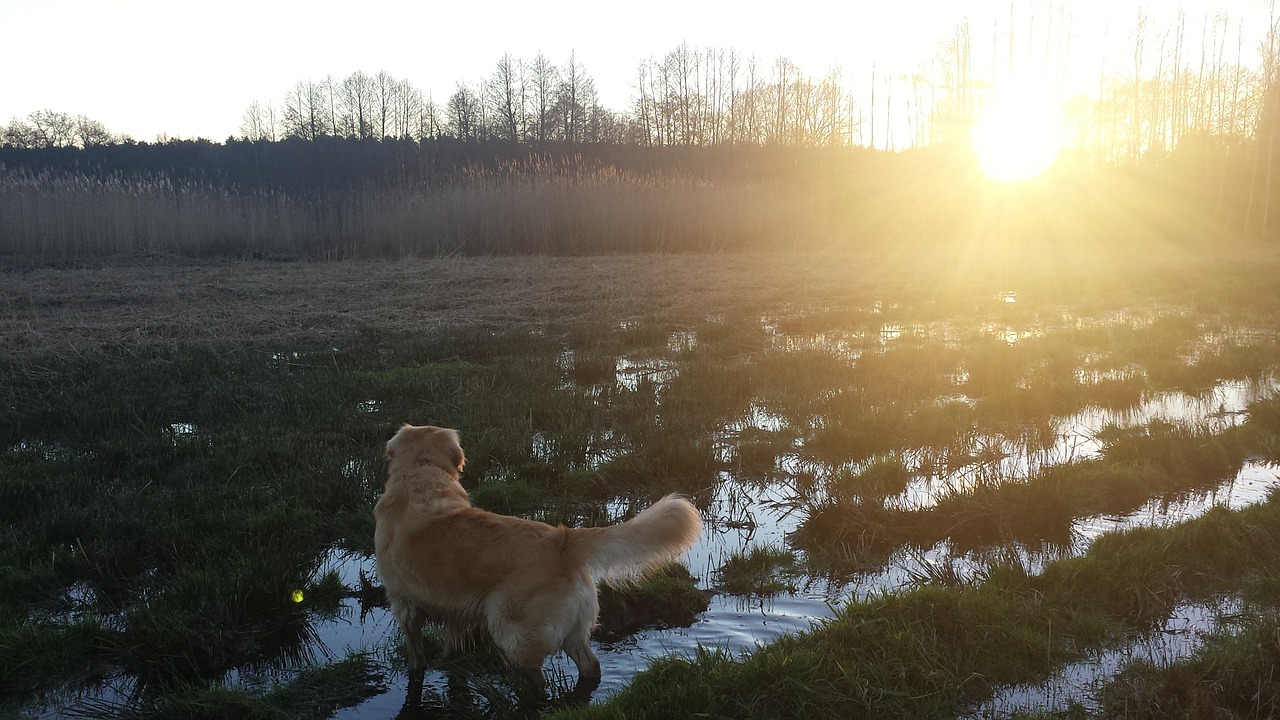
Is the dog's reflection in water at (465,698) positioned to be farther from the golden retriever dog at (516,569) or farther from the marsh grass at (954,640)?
the marsh grass at (954,640)

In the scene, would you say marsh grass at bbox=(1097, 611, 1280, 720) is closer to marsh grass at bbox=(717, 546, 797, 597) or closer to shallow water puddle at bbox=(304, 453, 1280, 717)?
shallow water puddle at bbox=(304, 453, 1280, 717)

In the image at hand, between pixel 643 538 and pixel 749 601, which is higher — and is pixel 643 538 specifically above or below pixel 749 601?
above

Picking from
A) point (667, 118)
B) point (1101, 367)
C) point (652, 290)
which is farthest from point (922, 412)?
point (667, 118)

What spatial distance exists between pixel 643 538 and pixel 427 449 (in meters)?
1.15

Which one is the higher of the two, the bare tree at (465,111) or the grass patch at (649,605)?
the bare tree at (465,111)

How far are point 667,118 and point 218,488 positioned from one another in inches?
2061

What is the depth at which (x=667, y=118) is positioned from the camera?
179 feet

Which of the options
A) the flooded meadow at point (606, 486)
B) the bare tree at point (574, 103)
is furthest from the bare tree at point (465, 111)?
the flooded meadow at point (606, 486)

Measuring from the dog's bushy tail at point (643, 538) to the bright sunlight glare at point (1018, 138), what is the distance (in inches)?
1327

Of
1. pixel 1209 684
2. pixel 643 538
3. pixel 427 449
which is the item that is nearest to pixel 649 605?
pixel 643 538

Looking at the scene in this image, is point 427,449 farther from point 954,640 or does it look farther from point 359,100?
point 359,100

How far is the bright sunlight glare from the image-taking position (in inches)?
1332

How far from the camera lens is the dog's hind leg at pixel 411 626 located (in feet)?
10.5

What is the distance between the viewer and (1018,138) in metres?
35.0
